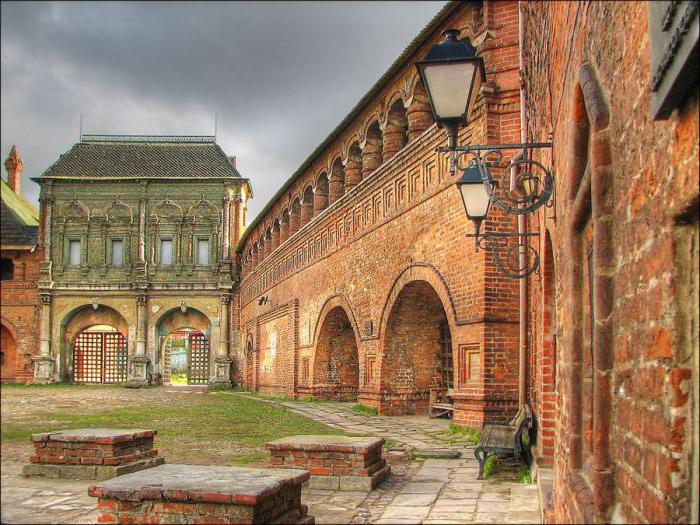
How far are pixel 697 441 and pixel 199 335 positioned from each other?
128ft

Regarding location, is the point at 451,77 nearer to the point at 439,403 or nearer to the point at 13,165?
the point at 13,165

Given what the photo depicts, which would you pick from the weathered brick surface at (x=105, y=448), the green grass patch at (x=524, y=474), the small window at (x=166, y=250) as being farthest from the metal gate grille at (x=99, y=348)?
the weathered brick surface at (x=105, y=448)

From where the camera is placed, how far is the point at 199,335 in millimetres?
40094

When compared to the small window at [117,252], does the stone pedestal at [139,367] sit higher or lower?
lower

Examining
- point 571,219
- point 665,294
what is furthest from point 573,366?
point 665,294

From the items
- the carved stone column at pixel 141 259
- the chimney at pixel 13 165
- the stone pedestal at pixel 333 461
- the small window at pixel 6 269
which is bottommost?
the stone pedestal at pixel 333 461

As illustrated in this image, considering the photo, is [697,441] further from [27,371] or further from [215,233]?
[215,233]

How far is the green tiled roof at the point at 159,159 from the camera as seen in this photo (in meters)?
37.7

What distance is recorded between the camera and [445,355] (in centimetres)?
1514

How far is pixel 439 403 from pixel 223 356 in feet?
79.3

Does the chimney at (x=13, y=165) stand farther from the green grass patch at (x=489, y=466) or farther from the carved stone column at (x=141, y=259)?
the carved stone column at (x=141, y=259)

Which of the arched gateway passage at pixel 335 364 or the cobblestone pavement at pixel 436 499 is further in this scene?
the arched gateway passage at pixel 335 364

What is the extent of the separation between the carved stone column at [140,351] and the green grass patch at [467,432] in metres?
26.8

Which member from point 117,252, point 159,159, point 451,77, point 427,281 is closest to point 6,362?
point 451,77
